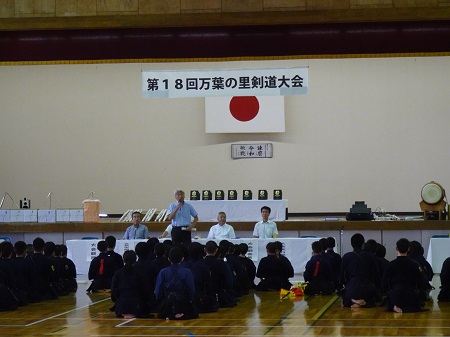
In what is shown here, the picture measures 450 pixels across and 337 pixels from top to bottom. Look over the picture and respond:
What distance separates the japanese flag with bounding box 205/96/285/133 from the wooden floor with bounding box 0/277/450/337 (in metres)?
9.32

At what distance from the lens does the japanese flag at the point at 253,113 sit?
2195 centimetres

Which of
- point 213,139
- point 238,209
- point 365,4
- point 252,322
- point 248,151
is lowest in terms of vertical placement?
point 252,322

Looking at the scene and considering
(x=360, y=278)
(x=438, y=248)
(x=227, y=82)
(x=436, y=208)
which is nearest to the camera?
(x=360, y=278)

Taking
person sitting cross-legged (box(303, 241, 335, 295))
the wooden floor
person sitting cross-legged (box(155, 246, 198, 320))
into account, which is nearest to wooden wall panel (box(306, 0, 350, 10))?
person sitting cross-legged (box(155, 246, 198, 320))

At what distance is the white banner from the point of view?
47.3 feet

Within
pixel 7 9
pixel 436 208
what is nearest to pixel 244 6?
pixel 7 9

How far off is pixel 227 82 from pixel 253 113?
24.5 ft

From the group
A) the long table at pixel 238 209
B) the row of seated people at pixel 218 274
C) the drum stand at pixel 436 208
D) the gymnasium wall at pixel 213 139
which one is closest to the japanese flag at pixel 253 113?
the gymnasium wall at pixel 213 139

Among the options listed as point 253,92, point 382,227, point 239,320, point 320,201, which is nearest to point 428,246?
point 382,227

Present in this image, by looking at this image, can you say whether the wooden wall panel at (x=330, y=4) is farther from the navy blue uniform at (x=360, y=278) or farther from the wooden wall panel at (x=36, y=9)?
the wooden wall panel at (x=36, y=9)

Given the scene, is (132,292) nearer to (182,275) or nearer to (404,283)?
(182,275)

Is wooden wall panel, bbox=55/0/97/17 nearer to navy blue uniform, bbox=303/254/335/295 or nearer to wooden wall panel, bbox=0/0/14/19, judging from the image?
wooden wall panel, bbox=0/0/14/19

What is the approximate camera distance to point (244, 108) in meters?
22.0

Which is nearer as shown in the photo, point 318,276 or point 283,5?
point 283,5
